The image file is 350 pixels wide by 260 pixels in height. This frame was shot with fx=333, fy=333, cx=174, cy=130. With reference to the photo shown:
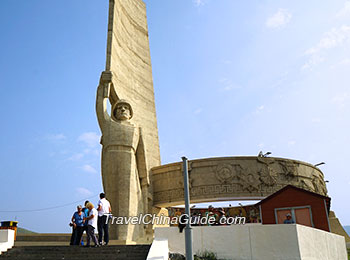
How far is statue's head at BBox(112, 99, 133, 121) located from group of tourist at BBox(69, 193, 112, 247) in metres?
5.31

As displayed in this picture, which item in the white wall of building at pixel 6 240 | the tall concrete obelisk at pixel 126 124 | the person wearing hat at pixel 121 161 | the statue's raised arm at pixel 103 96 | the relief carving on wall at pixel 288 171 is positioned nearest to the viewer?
the white wall of building at pixel 6 240

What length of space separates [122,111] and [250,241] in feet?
26.0

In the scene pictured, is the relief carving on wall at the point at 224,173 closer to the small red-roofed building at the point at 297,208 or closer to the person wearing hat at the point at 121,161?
the person wearing hat at the point at 121,161

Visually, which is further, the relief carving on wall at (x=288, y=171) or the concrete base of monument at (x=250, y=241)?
Result: the relief carving on wall at (x=288, y=171)

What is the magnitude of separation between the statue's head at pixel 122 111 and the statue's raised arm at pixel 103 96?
14.7 inches

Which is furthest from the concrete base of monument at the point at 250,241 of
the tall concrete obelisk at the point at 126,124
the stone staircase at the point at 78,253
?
the tall concrete obelisk at the point at 126,124

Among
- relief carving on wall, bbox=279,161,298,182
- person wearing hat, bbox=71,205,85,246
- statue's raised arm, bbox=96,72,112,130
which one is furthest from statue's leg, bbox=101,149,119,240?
relief carving on wall, bbox=279,161,298,182

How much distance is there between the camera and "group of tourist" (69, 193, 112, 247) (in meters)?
7.36

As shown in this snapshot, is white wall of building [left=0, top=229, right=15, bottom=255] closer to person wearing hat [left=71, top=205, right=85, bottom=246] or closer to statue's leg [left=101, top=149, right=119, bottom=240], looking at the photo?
person wearing hat [left=71, top=205, right=85, bottom=246]

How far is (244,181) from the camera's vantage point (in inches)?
615

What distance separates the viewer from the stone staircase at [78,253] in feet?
21.8

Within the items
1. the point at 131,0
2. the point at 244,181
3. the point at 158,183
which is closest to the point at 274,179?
the point at 244,181

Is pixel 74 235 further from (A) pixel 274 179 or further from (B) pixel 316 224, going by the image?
(A) pixel 274 179

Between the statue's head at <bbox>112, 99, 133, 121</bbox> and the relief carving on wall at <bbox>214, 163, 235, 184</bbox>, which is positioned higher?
the statue's head at <bbox>112, 99, 133, 121</bbox>
